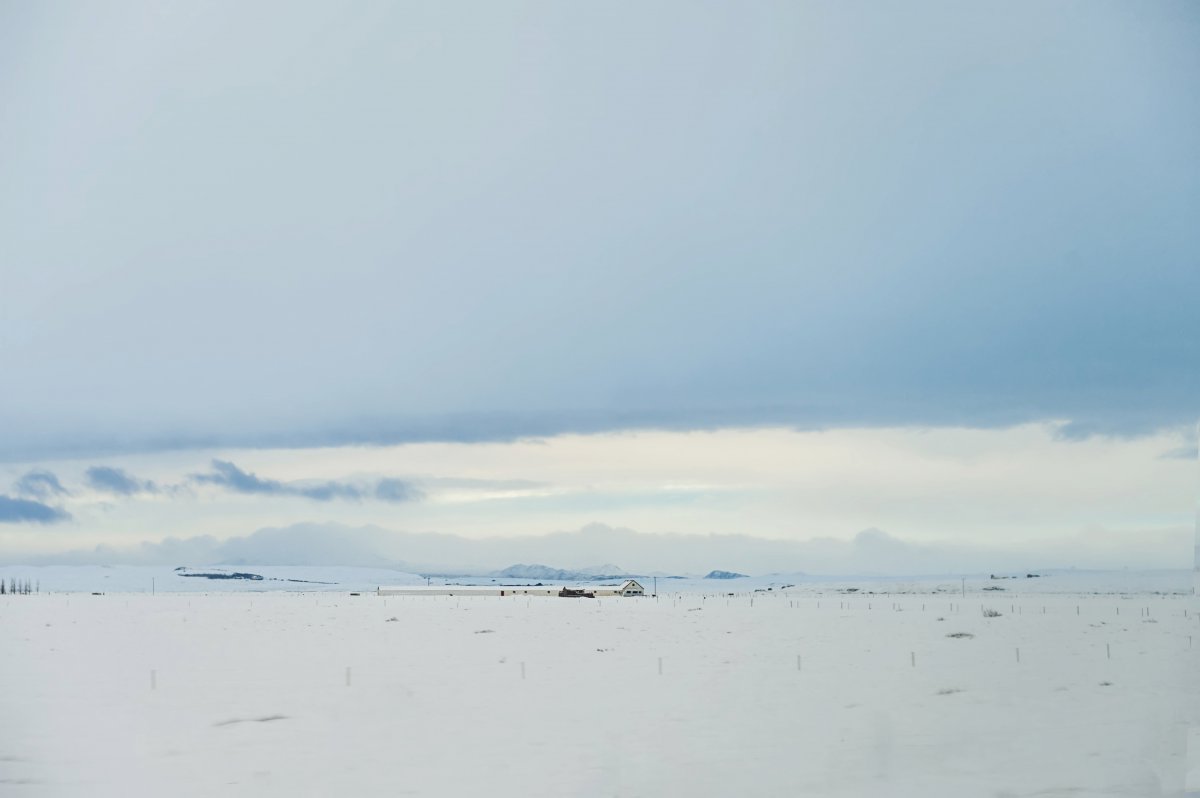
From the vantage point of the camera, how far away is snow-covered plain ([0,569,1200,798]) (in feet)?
73.8

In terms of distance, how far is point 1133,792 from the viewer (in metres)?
20.7

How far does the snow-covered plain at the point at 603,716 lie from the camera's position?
73.8 feet

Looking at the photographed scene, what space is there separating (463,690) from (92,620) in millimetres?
57640

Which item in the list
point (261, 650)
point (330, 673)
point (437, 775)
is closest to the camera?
point (437, 775)

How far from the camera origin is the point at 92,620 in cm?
8144

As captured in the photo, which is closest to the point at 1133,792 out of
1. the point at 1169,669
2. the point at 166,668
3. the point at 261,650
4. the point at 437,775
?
the point at 437,775

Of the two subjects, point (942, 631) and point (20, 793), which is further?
point (942, 631)

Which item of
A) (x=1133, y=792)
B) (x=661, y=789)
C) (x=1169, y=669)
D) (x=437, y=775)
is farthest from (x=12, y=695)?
(x=1169, y=669)

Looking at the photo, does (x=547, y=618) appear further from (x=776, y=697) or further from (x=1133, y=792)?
(x=1133, y=792)

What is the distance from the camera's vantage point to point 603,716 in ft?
99.9

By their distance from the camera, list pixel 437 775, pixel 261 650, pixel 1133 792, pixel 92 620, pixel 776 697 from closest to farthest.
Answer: pixel 1133 792
pixel 437 775
pixel 776 697
pixel 261 650
pixel 92 620

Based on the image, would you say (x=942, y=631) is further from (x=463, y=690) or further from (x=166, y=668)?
(x=166, y=668)

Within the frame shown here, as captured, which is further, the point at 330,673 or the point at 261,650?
the point at 261,650

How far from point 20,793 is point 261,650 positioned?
3005cm
